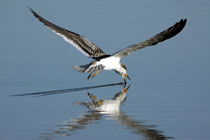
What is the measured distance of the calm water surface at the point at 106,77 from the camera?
7055 mm

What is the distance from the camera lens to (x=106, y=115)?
25.4 feet

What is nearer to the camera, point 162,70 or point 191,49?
point 162,70

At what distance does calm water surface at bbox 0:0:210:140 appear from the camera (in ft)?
23.1

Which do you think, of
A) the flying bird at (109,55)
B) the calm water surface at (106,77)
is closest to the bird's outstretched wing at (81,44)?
the flying bird at (109,55)

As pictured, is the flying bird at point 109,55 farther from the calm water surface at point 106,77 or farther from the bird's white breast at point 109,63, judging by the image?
the calm water surface at point 106,77

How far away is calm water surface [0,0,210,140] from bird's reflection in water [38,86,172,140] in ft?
0.04

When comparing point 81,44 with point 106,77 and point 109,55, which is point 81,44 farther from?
point 106,77

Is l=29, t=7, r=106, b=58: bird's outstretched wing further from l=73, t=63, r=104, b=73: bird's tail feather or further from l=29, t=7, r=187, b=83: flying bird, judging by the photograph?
l=73, t=63, r=104, b=73: bird's tail feather

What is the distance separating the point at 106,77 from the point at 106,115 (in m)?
2.78

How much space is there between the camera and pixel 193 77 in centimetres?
1018

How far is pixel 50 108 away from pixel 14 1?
28.6 ft

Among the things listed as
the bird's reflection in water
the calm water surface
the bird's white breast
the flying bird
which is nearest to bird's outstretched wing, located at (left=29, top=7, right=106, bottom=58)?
the flying bird

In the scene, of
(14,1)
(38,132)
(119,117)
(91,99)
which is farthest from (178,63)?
(14,1)

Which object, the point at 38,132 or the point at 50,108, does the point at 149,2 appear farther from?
the point at 38,132
